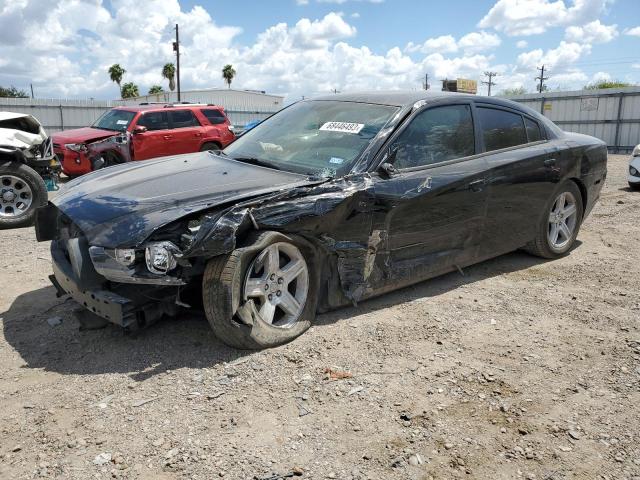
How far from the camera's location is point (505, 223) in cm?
494

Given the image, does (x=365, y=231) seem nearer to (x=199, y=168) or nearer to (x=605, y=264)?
(x=199, y=168)

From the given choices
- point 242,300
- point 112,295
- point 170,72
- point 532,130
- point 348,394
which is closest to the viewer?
point 348,394

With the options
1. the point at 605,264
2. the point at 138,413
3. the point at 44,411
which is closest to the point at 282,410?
the point at 138,413

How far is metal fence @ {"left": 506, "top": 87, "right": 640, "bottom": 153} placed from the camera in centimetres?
2194

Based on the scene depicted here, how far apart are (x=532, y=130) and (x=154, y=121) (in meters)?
9.70

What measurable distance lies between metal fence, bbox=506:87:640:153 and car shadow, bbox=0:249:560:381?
21326 mm

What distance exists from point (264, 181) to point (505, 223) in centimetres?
234

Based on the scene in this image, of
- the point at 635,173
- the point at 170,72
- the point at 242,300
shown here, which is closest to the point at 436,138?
the point at 242,300

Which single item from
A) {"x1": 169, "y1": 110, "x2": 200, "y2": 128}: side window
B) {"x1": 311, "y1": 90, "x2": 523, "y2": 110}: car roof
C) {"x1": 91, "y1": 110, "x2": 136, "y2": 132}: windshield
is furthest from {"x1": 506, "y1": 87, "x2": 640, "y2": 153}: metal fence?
{"x1": 311, "y1": 90, "x2": 523, "y2": 110}: car roof

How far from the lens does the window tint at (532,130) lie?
5277 millimetres

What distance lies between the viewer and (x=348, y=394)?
3.07 m

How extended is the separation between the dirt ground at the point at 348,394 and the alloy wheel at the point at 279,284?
9.2 inches

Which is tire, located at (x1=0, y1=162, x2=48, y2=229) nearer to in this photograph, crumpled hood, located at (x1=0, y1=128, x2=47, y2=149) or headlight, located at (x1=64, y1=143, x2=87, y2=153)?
crumpled hood, located at (x1=0, y1=128, x2=47, y2=149)

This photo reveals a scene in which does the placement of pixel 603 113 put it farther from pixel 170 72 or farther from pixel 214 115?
pixel 170 72
